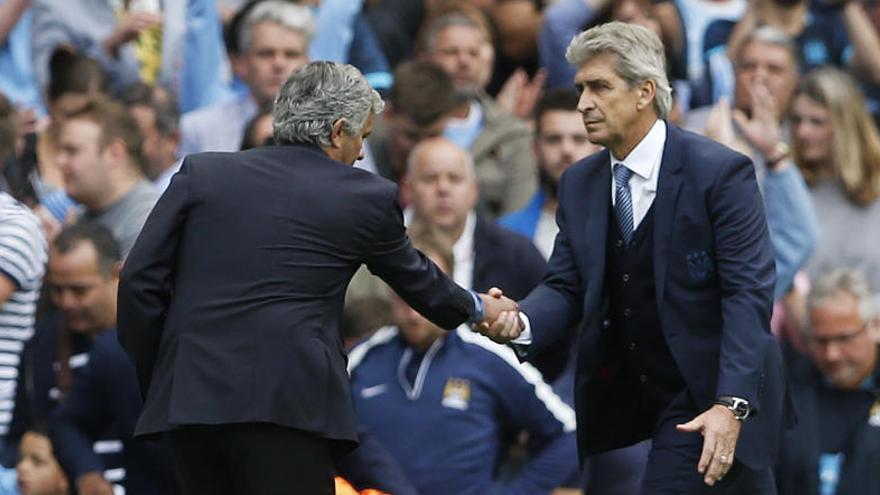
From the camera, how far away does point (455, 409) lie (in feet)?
28.1

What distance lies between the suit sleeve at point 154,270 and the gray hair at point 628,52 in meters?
1.46

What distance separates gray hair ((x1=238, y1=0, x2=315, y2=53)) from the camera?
10461 mm

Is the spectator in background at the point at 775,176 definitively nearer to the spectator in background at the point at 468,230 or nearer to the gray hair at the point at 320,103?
the spectator in background at the point at 468,230

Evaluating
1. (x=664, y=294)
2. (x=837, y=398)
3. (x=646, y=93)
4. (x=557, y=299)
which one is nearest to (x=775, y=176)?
(x=837, y=398)

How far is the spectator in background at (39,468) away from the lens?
859cm

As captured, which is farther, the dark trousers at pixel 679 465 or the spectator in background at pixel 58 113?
the spectator in background at pixel 58 113

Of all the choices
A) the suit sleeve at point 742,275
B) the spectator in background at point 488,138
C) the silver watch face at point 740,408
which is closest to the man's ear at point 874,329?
the spectator in background at point 488,138

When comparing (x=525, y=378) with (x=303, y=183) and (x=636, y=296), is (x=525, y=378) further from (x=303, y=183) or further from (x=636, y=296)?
(x=303, y=183)

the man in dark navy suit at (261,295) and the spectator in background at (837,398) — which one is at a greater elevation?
the man in dark navy suit at (261,295)

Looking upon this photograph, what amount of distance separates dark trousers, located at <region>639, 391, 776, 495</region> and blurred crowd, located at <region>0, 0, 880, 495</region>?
633 millimetres

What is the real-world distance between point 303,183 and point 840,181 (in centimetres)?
488

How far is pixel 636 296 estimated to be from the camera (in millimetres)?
6871

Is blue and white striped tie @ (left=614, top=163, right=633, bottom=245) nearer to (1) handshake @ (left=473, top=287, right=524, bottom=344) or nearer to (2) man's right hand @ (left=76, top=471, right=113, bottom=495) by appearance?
(1) handshake @ (left=473, top=287, right=524, bottom=344)

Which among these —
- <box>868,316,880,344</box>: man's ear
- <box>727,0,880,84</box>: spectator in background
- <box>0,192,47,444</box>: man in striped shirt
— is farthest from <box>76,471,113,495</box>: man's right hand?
<box>727,0,880,84</box>: spectator in background
